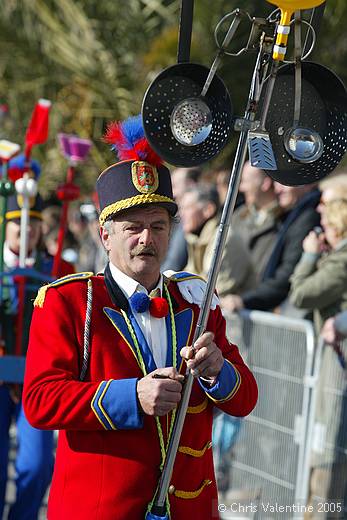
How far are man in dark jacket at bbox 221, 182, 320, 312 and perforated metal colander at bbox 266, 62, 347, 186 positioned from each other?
2.97 meters

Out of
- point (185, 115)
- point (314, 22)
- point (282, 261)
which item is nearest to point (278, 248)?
point (282, 261)

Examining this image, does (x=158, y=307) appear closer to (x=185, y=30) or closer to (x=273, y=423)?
(x=185, y=30)

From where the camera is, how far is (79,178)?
1574 centimetres

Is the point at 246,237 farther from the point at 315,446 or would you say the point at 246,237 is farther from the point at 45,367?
the point at 45,367

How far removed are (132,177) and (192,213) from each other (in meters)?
3.68

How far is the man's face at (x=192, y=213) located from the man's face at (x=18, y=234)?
1679 millimetres

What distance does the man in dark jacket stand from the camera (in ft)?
19.7

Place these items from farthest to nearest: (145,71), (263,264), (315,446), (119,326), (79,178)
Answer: (79,178) → (145,71) → (263,264) → (315,446) → (119,326)

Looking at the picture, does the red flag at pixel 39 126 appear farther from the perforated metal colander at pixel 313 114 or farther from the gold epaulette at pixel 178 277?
the perforated metal colander at pixel 313 114

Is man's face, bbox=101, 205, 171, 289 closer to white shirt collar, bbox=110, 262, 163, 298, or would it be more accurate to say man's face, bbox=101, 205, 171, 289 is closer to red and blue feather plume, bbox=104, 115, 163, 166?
white shirt collar, bbox=110, 262, 163, 298

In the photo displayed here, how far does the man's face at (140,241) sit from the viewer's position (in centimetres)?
320

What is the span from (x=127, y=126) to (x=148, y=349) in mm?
764

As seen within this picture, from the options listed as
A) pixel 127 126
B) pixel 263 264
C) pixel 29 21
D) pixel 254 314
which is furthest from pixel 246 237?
pixel 29 21

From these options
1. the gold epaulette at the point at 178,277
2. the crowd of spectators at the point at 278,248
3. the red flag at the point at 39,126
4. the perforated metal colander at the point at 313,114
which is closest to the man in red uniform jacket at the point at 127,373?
the gold epaulette at the point at 178,277
